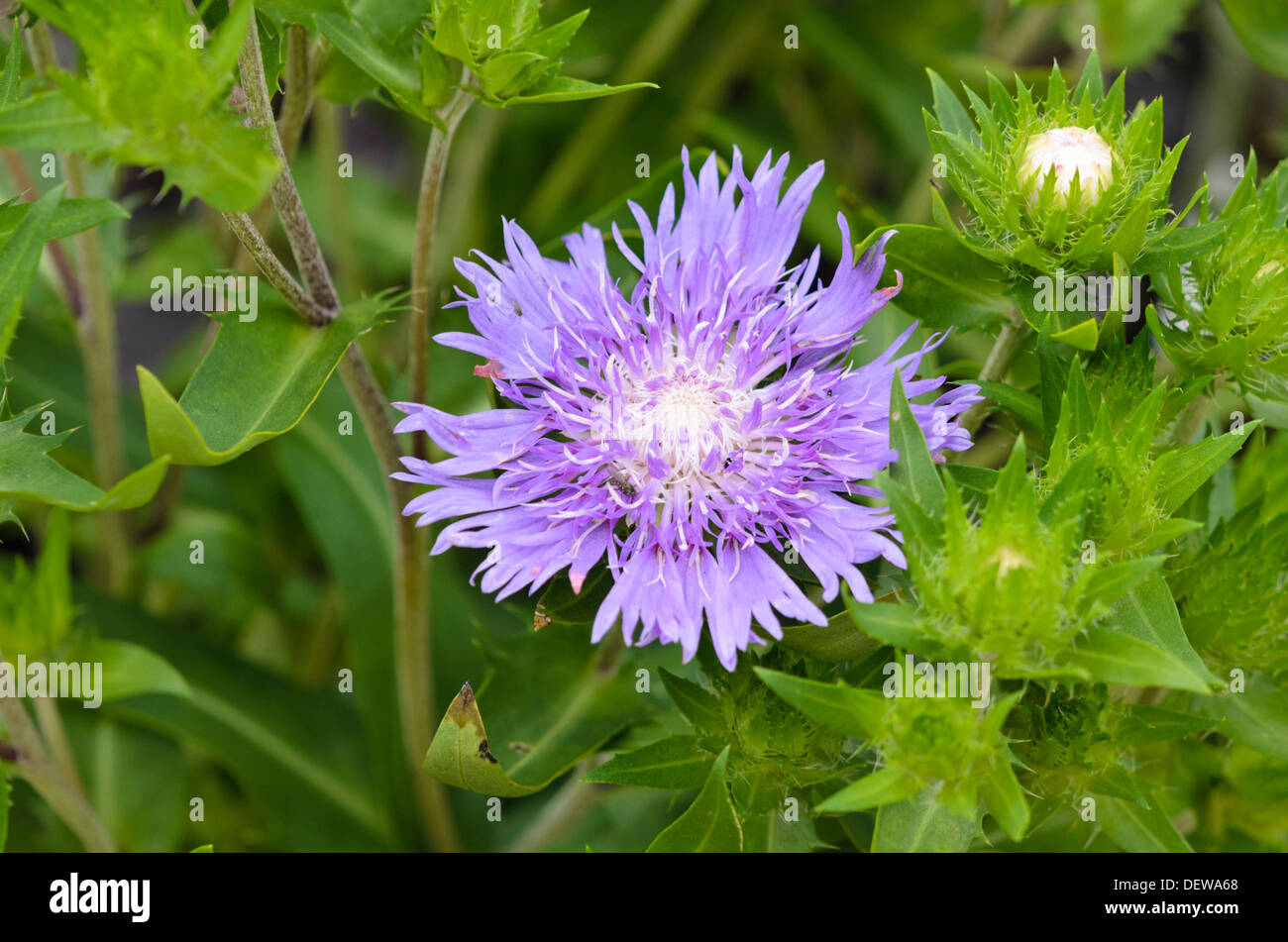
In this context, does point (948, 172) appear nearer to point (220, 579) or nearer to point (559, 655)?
point (559, 655)

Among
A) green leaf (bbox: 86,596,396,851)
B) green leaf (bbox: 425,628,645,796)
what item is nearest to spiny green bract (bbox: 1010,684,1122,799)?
green leaf (bbox: 425,628,645,796)

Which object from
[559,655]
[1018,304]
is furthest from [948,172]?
[559,655]

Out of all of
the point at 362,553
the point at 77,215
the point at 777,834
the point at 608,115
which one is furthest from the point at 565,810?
the point at 608,115

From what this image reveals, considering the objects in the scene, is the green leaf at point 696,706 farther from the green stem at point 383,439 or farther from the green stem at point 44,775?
Result: the green stem at point 44,775

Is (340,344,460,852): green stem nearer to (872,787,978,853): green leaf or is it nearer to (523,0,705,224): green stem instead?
(872,787,978,853): green leaf

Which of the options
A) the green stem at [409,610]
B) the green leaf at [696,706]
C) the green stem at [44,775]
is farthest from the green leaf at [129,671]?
the green leaf at [696,706]
